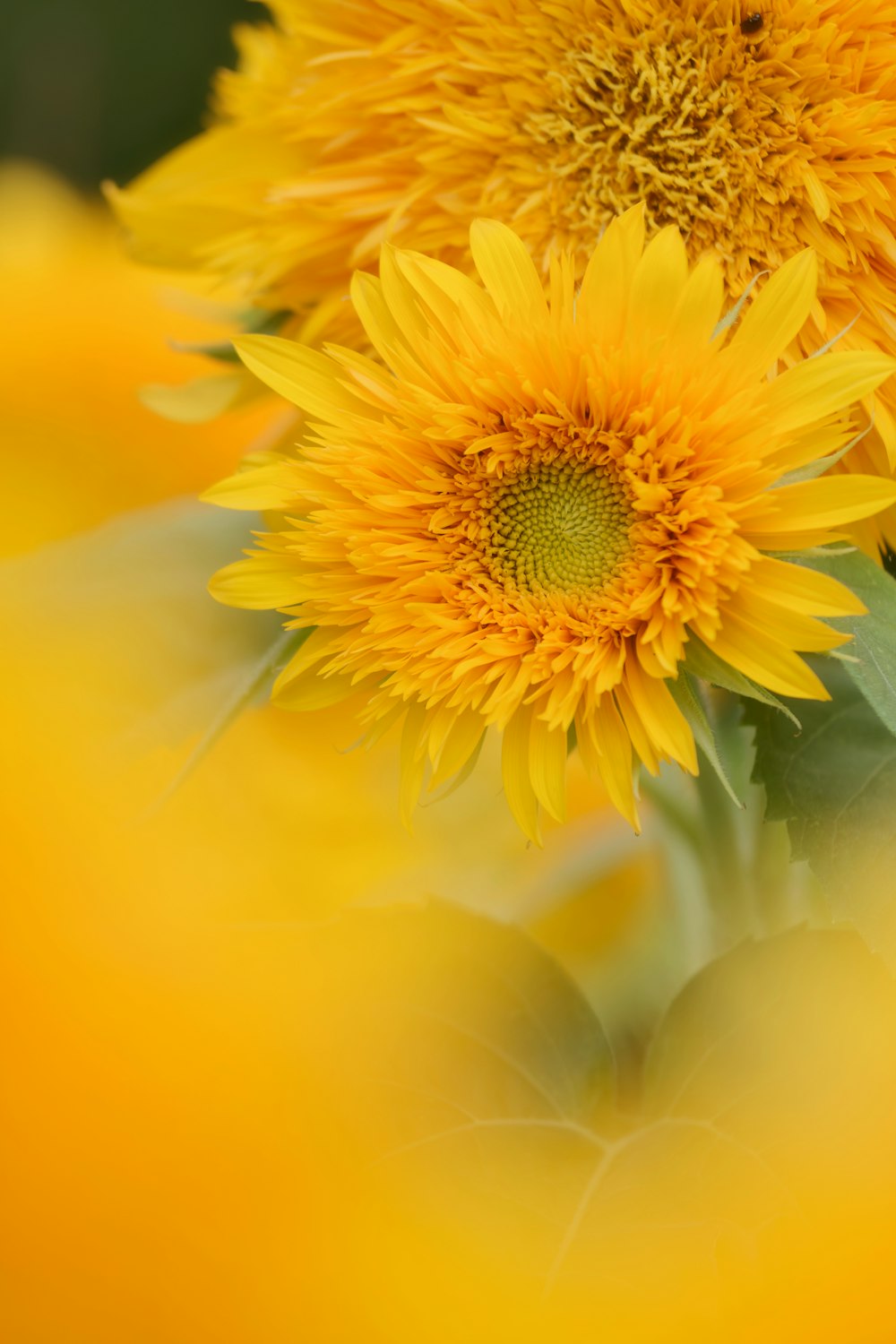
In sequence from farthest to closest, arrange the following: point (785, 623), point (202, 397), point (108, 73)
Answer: point (108, 73), point (202, 397), point (785, 623)

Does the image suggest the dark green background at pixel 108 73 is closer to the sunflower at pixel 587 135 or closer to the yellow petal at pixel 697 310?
the sunflower at pixel 587 135

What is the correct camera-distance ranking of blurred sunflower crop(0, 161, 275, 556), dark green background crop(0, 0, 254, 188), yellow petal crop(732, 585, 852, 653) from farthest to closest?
1. dark green background crop(0, 0, 254, 188)
2. blurred sunflower crop(0, 161, 275, 556)
3. yellow petal crop(732, 585, 852, 653)

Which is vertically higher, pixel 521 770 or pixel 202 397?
pixel 202 397

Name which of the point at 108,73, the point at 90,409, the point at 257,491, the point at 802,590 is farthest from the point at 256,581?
the point at 108,73

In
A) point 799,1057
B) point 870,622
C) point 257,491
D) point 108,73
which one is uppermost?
point 108,73

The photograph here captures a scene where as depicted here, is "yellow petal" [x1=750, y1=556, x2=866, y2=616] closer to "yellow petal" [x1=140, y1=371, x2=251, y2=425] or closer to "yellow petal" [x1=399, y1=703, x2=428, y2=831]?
"yellow petal" [x1=399, y1=703, x2=428, y2=831]

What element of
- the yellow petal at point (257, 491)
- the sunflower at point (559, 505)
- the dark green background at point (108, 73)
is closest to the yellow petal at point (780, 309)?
Answer: the sunflower at point (559, 505)

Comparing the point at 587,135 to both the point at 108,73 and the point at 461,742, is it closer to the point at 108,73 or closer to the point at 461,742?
the point at 461,742

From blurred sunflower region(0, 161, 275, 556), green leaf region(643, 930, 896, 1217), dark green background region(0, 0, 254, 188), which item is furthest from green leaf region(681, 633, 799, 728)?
dark green background region(0, 0, 254, 188)
